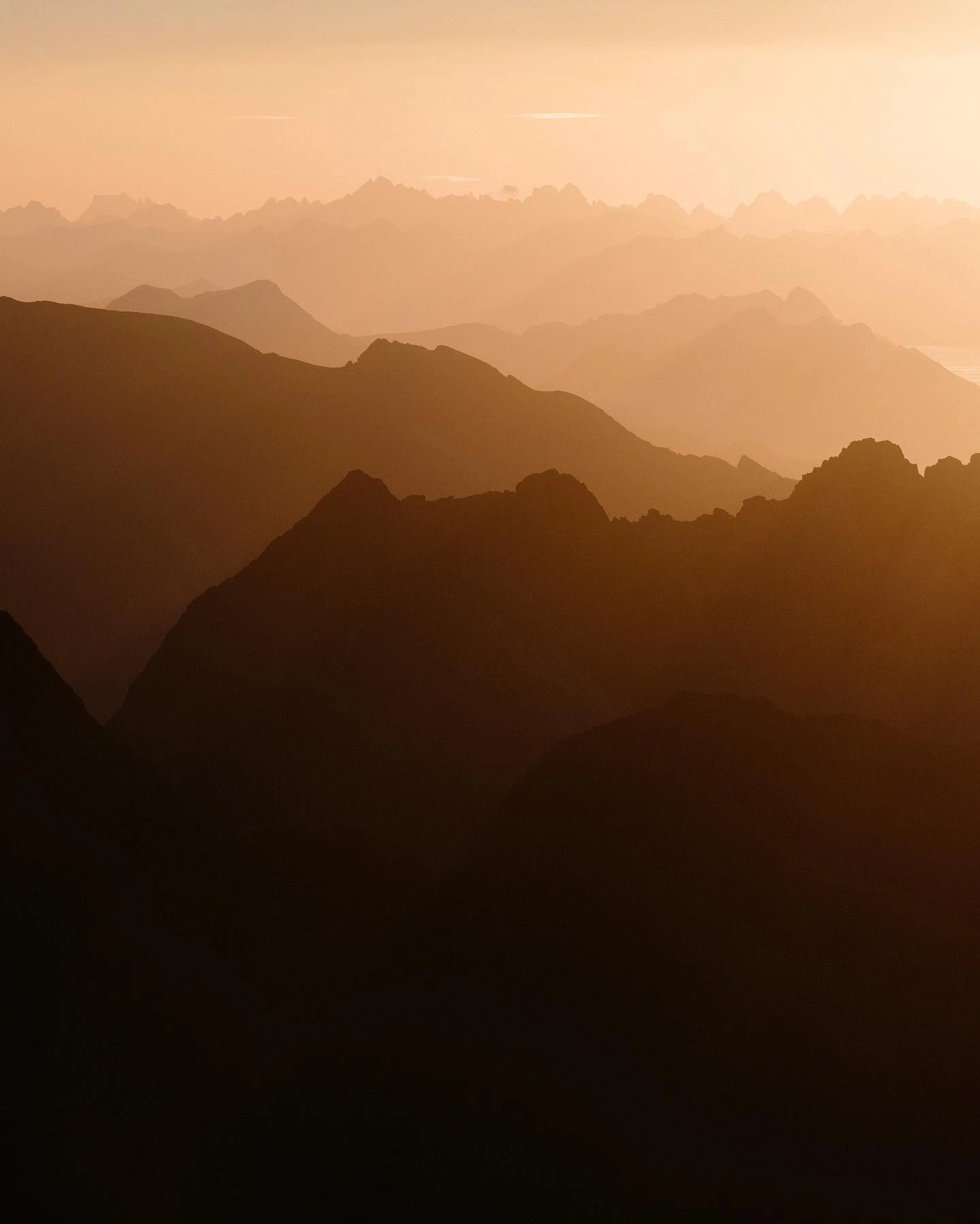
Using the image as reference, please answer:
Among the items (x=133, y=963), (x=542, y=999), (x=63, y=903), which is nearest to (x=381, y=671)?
(x=542, y=999)

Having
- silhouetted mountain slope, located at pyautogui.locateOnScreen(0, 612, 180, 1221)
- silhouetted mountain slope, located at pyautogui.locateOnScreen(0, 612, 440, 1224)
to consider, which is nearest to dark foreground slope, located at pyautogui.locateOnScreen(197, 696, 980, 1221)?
silhouetted mountain slope, located at pyautogui.locateOnScreen(0, 612, 440, 1224)

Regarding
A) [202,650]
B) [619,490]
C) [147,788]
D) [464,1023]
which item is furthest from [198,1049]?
[619,490]

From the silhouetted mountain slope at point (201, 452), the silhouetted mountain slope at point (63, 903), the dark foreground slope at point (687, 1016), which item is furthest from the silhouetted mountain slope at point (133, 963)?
the silhouetted mountain slope at point (201, 452)

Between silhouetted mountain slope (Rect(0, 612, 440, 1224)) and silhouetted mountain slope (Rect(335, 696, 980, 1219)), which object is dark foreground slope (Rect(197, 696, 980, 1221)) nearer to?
silhouetted mountain slope (Rect(335, 696, 980, 1219))

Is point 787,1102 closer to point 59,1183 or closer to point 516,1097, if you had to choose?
point 516,1097

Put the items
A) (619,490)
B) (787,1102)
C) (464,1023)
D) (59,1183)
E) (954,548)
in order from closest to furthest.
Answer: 1. (59,1183)
2. (787,1102)
3. (464,1023)
4. (954,548)
5. (619,490)

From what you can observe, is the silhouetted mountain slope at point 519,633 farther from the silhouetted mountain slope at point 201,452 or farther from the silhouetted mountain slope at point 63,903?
the silhouetted mountain slope at point 201,452
